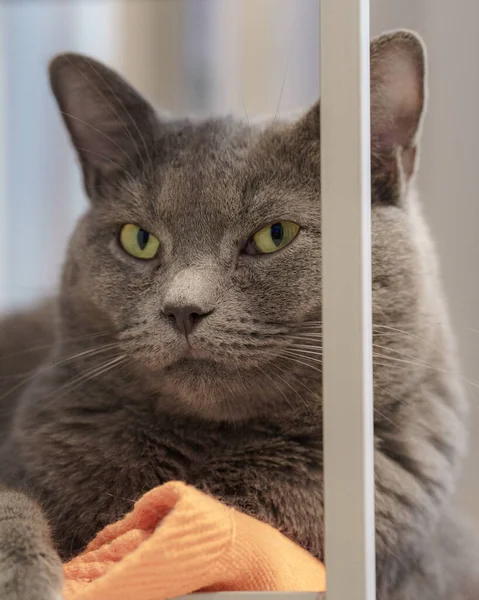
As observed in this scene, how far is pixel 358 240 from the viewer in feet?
2.26

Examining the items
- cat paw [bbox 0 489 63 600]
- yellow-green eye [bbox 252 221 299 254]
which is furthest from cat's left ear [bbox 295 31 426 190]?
cat paw [bbox 0 489 63 600]

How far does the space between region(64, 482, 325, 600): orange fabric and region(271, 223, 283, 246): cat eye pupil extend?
352 millimetres

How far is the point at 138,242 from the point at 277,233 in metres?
0.22

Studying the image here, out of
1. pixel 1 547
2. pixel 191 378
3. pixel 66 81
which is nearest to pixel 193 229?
pixel 191 378

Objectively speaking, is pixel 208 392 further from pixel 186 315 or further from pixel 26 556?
pixel 26 556

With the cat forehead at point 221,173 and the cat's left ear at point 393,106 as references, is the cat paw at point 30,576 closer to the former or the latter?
the cat forehead at point 221,173

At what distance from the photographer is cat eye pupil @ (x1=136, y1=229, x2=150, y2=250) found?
3.57ft

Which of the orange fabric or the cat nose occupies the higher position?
the cat nose

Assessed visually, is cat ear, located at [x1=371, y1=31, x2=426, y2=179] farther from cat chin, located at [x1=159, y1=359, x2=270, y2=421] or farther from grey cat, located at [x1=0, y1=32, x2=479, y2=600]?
cat chin, located at [x1=159, y1=359, x2=270, y2=421]

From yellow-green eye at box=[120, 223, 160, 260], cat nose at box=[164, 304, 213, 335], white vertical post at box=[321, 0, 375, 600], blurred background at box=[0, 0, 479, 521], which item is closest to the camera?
white vertical post at box=[321, 0, 375, 600]

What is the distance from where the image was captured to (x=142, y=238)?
109 centimetres

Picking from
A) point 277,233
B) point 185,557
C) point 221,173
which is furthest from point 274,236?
point 185,557

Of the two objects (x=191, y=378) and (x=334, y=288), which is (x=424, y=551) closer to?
(x=191, y=378)

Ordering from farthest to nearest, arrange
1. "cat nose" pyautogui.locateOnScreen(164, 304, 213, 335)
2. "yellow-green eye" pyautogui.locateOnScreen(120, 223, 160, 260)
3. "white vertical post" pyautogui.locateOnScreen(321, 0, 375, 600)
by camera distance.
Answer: "yellow-green eye" pyautogui.locateOnScreen(120, 223, 160, 260) < "cat nose" pyautogui.locateOnScreen(164, 304, 213, 335) < "white vertical post" pyautogui.locateOnScreen(321, 0, 375, 600)
